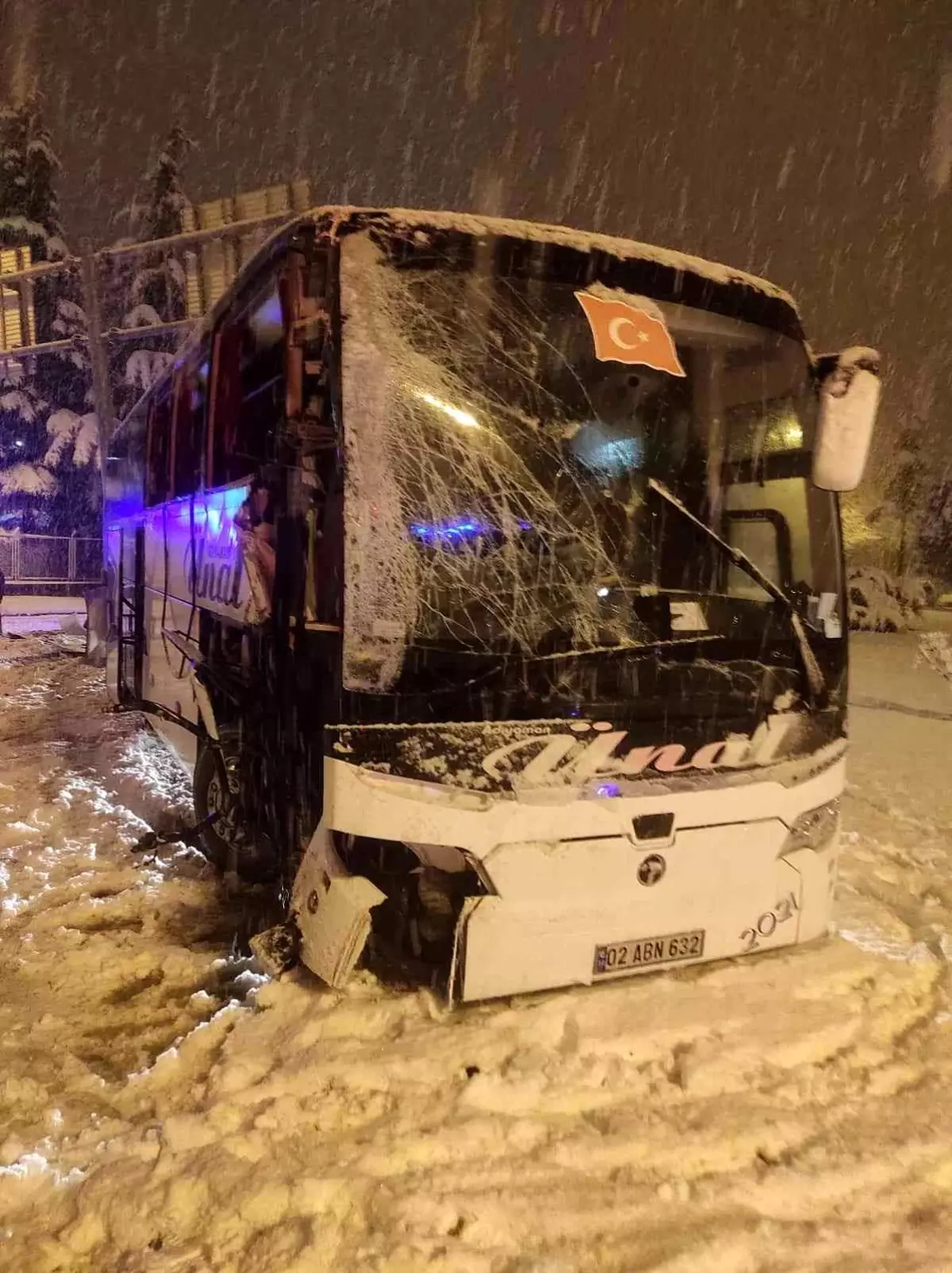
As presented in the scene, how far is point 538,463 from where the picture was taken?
3.60 metres

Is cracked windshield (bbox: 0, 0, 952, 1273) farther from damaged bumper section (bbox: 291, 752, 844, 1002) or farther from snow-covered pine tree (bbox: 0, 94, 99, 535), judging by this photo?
snow-covered pine tree (bbox: 0, 94, 99, 535)

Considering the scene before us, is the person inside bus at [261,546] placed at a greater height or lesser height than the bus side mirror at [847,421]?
lesser

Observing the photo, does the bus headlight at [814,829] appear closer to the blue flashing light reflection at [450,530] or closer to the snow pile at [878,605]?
the blue flashing light reflection at [450,530]

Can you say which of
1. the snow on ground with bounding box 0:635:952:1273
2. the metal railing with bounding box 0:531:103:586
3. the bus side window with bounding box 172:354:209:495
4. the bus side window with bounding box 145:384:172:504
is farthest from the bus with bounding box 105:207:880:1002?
the metal railing with bounding box 0:531:103:586

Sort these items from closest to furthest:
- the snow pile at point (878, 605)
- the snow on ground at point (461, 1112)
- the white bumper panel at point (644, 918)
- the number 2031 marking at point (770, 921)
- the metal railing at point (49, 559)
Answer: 1. the snow on ground at point (461, 1112)
2. the white bumper panel at point (644, 918)
3. the number 2031 marking at point (770, 921)
4. the snow pile at point (878, 605)
5. the metal railing at point (49, 559)

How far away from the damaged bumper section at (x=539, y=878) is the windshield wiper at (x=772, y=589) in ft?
1.54

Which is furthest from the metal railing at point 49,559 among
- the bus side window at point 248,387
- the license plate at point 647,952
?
the license plate at point 647,952

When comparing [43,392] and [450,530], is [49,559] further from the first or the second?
[450,530]

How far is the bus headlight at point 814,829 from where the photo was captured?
→ 3.97 meters

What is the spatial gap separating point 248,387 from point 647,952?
10.7 feet

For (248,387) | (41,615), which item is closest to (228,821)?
(248,387)

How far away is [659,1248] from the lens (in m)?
2.55

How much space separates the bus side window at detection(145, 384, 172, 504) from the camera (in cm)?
665

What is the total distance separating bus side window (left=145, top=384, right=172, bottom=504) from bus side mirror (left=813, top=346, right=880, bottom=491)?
15.2 feet
